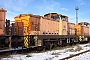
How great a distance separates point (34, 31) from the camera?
487 inches

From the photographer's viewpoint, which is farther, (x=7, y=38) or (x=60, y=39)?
(x=60, y=39)

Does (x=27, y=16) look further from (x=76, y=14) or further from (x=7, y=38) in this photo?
(x=76, y=14)

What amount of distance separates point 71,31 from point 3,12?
1126 cm

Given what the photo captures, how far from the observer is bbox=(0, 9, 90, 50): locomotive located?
1009cm

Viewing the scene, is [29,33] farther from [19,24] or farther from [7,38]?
[7,38]

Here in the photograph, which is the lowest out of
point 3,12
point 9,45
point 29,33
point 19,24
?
point 9,45

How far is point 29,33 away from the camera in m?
11.9

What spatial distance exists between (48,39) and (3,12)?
5.16m

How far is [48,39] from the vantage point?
1358 cm

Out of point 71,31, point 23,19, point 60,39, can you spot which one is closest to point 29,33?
point 23,19

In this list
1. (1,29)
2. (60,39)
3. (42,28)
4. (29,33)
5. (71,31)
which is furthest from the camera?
(71,31)

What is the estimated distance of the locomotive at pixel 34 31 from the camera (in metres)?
10.1

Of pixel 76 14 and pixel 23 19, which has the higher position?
pixel 76 14

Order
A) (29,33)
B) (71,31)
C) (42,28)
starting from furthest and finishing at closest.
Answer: (71,31) → (42,28) → (29,33)
